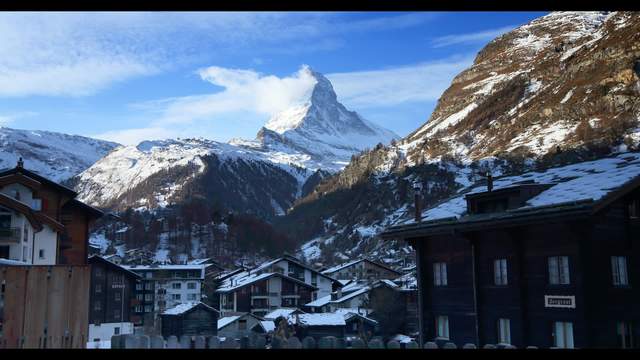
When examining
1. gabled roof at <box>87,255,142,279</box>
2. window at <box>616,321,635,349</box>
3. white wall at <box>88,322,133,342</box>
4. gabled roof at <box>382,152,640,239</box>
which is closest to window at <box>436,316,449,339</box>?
gabled roof at <box>382,152,640,239</box>

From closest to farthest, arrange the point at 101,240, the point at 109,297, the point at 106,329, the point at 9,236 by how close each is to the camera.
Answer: the point at 9,236 < the point at 106,329 < the point at 109,297 < the point at 101,240

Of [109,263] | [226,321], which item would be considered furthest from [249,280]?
[109,263]

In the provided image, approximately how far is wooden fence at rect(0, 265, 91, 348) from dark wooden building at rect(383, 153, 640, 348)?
563 inches

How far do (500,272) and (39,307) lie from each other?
651 inches

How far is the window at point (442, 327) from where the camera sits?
27156 millimetres

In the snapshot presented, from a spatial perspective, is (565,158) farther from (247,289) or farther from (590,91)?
(247,289)

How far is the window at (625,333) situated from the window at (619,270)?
1.25 m

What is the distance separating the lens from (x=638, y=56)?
18012cm

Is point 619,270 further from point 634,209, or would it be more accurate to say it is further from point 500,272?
point 500,272

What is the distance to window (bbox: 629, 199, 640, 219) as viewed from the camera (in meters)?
22.8

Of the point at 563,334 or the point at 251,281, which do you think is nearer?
the point at 563,334

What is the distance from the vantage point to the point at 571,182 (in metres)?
24.8

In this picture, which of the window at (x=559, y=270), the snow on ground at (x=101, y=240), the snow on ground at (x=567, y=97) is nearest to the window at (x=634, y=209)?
the window at (x=559, y=270)
